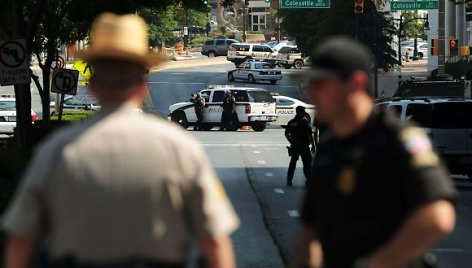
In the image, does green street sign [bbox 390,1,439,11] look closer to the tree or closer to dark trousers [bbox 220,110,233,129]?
dark trousers [bbox 220,110,233,129]

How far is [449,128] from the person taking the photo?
23.7 m

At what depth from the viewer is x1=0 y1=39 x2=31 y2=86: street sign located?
22.8m

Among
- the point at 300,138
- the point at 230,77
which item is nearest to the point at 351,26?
the point at 230,77

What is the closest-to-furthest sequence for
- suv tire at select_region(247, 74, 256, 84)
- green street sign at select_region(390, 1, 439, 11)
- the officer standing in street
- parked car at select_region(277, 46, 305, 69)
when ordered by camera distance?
the officer standing in street, green street sign at select_region(390, 1, 439, 11), suv tire at select_region(247, 74, 256, 84), parked car at select_region(277, 46, 305, 69)

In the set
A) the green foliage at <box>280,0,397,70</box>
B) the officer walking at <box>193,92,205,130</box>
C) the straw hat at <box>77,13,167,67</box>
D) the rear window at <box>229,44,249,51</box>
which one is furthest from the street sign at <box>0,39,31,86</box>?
the rear window at <box>229,44,249,51</box>

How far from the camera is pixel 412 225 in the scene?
464 centimetres

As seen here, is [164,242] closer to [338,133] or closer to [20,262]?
[20,262]

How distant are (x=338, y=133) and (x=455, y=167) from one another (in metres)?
19.2

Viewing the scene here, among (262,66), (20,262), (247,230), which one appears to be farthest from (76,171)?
(262,66)

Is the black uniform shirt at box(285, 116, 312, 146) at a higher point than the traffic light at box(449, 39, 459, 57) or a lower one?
lower

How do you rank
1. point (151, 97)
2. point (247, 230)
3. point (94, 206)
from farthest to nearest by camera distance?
point (151, 97) < point (247, 230) < point (94, 206)

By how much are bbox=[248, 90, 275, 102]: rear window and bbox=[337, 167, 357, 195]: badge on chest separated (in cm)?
4044

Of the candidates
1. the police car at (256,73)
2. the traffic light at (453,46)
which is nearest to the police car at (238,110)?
the traffic light at (453,46)

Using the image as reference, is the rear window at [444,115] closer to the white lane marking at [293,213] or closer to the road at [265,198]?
the road at [265,198]
